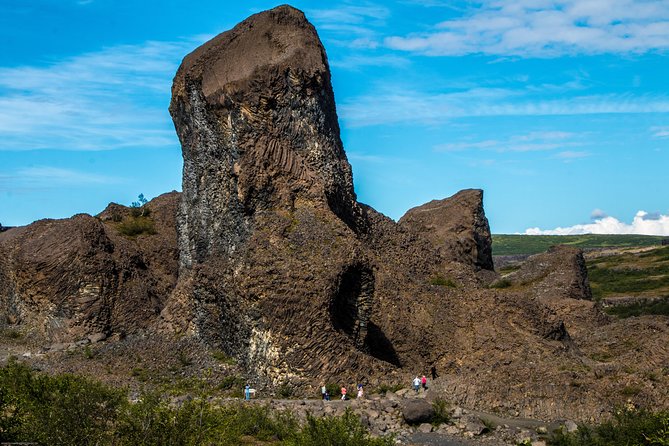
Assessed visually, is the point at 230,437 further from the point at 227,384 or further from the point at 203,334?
the point at 203,334

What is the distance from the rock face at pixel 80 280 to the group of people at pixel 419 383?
849 inches

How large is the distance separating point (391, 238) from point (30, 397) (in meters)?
26.4

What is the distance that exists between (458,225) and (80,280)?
38.2 m

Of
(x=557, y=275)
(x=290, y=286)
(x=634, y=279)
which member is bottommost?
(x=290, y=286)

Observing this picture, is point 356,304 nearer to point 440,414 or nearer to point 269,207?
point 269,207

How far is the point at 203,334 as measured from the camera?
146 feet

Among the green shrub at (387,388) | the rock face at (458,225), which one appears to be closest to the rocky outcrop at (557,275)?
the rock face at (458,225)

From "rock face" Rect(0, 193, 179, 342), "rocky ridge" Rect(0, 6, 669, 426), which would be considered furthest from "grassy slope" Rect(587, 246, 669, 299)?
"rock face" Rect(0, 193, 179, 342)

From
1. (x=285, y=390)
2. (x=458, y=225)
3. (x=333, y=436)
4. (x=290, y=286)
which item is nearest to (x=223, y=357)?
(x=285, y=390)

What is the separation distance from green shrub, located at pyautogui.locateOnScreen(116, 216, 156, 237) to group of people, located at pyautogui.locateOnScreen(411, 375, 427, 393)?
28837 mm

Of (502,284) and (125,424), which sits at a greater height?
(502,284)

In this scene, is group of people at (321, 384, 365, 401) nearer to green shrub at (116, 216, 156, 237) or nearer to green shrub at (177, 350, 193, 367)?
green shrub at (177, 350, 193, 367)

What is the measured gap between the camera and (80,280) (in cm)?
5062

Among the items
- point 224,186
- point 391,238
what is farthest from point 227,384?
point 391,238
